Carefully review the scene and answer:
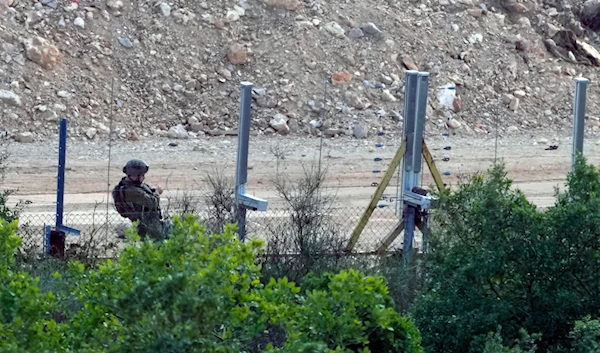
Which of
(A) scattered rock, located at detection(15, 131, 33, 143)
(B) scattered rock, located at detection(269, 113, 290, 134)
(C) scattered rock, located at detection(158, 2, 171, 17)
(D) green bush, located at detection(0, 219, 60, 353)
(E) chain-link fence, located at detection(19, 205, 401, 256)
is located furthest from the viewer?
(C) scattered rock, located at detection(158, 2, 171, 17)

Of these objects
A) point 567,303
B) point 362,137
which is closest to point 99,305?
point 567,303

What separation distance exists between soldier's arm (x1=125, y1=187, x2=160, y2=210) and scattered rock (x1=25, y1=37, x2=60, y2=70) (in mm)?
9721

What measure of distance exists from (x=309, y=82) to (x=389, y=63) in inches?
72.0

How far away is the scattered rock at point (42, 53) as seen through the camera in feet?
66.3

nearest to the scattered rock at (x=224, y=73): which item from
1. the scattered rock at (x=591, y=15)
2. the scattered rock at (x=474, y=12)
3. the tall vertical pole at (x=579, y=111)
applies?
the scattered rock at (x=474, y=12)

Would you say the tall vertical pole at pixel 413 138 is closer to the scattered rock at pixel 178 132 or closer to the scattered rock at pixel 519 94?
the scattered rock at pixel 178 132

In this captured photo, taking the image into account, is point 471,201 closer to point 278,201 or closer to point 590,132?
point 278,201

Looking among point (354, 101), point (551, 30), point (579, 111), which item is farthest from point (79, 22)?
point (579, 111)

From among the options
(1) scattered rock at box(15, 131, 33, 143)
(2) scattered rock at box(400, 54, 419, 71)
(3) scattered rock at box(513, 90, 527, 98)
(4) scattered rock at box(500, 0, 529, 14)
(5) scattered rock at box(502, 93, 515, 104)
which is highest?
(4) scattered rock at box(500, 0, 529, 14)

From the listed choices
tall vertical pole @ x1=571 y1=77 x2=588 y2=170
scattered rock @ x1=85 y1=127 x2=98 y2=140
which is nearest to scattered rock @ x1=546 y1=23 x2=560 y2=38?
scattered rock @ x1=85 y1=127 x2=98 y2=140

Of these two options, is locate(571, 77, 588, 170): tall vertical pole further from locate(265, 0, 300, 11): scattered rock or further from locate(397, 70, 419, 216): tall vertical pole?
locate(265, 0, 300, 11): scattered rock

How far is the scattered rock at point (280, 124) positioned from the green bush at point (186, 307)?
1430cm

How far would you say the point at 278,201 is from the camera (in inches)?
620

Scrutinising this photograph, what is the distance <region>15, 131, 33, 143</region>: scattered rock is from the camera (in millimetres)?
18828
